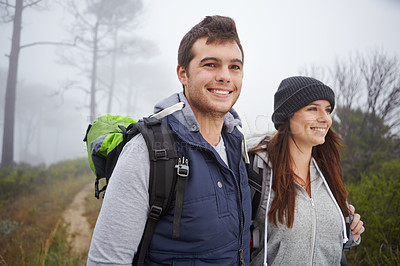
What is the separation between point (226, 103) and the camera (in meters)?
1.41

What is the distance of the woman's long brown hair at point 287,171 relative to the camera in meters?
1.69

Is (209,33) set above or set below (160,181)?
above

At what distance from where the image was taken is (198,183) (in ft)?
3.87

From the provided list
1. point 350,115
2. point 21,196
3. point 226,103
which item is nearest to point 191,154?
point 226,103

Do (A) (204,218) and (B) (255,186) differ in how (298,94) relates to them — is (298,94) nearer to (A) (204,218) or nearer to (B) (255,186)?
(B) (255,186)

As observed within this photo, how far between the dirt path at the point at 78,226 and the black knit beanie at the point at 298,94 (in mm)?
4636

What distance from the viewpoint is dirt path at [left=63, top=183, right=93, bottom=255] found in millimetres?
4562

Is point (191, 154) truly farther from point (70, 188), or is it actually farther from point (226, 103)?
point (70, 188)

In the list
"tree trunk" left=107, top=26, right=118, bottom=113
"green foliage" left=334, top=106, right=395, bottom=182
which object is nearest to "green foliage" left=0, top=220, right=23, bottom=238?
"green foliage" left=334, top=106, right=395, bottom=182

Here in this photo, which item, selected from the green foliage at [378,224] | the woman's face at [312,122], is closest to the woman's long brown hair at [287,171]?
the woman's face at [312,122]

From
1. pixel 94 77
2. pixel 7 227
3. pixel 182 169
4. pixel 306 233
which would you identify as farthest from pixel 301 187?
pixel 94 77

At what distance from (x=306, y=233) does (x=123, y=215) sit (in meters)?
1.41

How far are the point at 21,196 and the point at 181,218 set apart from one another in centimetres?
819

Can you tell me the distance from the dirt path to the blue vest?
4163 millimetres
